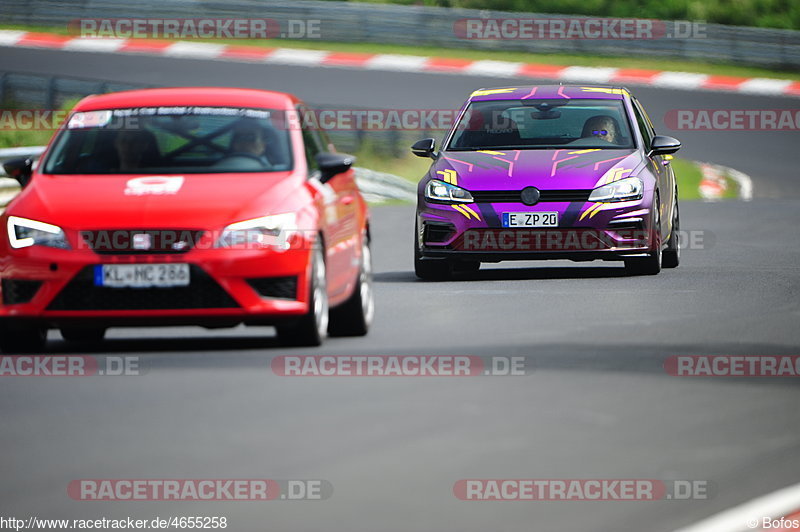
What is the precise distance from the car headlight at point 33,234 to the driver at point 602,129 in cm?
653

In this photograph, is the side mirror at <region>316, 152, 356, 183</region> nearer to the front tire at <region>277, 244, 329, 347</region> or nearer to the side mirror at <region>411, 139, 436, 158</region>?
the front tire at <region>277, 244, 329, 347</region>

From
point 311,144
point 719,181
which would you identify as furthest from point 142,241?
point 719,181

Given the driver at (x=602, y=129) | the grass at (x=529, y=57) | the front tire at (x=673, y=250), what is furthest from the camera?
the grass at (x=529, y=57)

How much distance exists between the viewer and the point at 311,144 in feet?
36.8

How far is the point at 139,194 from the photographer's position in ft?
33.4

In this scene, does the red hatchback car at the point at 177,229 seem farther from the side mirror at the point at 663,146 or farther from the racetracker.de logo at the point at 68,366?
the side mirror at the point at 663,146

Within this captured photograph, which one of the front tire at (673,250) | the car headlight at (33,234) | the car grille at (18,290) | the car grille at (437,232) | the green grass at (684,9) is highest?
the car headlight at (33,234)

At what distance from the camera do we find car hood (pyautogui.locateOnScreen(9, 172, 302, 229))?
991 centimetres

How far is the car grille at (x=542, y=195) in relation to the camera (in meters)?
14.6

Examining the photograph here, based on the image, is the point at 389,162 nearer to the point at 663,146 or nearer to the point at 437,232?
the point at 663,146

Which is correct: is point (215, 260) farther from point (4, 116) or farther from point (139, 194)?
point (4, 116)

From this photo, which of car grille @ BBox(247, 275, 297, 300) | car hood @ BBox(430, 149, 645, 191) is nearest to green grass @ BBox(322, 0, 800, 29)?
car hood @ BBox(430, 149, 645, 191)

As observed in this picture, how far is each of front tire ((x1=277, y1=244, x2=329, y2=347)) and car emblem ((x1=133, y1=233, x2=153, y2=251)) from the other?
0.88m

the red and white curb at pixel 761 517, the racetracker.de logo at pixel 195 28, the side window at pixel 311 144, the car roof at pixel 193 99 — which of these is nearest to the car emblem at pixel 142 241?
the side window at pixel 311 144
